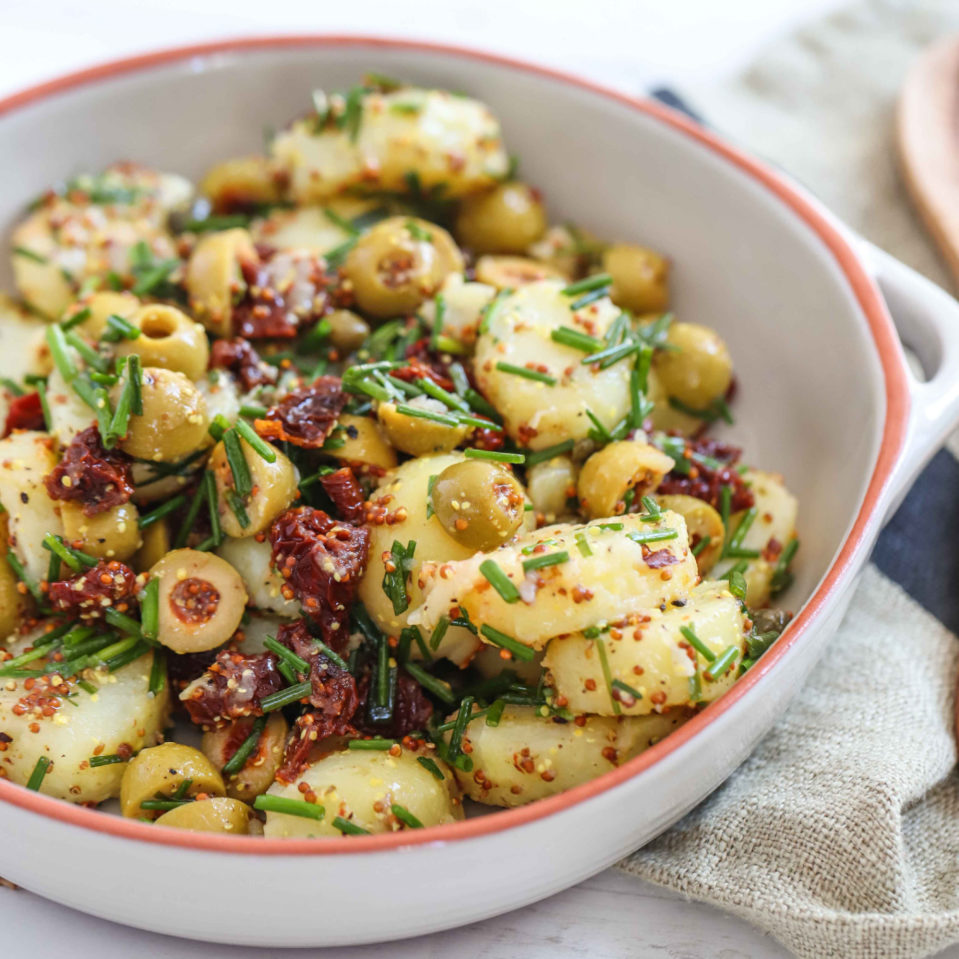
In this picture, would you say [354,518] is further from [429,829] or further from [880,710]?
[880,710]

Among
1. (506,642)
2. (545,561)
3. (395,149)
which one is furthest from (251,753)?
(395,149)

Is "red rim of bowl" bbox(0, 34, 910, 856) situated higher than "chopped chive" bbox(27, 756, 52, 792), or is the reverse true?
"red rim of bowl" bbox(0, 34, 910, 856)

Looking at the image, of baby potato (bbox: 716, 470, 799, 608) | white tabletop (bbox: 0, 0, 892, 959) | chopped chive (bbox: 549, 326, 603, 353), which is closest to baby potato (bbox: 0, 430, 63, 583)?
chopped chive (bbox: 549, 326, 603, 353)

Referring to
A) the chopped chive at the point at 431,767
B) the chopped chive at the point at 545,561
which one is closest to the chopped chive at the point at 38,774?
the chopped chive at the point at 431,767

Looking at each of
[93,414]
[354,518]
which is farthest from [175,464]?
[354,518]

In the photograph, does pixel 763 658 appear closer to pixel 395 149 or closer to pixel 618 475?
pixel 618 475

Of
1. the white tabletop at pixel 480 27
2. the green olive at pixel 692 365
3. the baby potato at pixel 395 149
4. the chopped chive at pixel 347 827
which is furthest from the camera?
the white tabletop at pixel 480 27

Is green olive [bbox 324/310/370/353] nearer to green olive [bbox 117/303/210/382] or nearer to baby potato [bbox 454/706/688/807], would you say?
green olive [bbox 117/303/210/382]

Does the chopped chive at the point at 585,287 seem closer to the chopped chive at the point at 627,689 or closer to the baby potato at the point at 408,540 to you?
the baby potato at the point at 408,540
